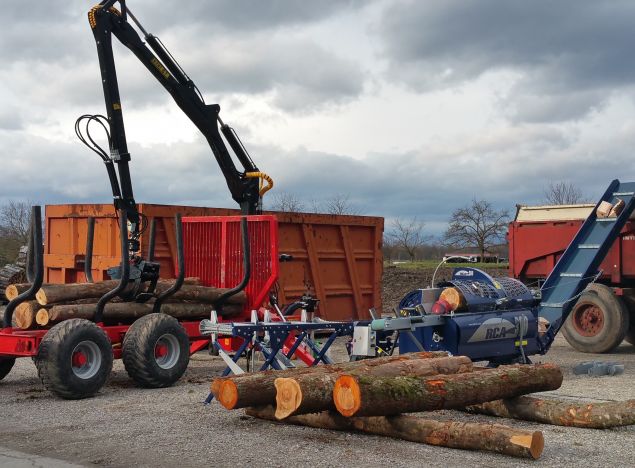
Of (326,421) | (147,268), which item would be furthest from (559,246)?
(326,421)

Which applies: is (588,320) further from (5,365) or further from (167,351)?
(5,365)

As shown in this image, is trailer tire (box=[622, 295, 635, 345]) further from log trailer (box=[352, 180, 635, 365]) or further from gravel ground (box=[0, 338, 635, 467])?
gravel ground (box=[0, 338, 635, 467])

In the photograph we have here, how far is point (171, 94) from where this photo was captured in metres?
14.2

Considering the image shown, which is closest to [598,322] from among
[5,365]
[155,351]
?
[155,351]

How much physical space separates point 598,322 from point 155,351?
7633mm

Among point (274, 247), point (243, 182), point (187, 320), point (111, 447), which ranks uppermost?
point (243, 182)

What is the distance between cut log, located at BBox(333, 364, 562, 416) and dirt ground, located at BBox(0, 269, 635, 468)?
12.5 inches

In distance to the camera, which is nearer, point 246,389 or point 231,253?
point 246,389

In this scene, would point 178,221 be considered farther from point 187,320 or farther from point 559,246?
point 559,246

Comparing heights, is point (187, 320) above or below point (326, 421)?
above

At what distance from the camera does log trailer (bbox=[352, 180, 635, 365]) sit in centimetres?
1027

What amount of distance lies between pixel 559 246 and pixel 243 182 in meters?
5.63

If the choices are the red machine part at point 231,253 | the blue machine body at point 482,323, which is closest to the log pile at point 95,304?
the red machine part at point 231,253

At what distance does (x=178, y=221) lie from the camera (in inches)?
440
